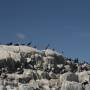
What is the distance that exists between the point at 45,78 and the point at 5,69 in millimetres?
5840

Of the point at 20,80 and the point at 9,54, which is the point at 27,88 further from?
the point at 9,54

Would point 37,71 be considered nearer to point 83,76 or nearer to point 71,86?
point 83,76

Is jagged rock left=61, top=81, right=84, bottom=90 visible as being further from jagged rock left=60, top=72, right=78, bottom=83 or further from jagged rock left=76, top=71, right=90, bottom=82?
jagged rock left=76, top=71, right=90, bottom=82

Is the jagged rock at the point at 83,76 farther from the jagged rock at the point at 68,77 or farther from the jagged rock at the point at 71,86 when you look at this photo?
the jagged rock at the point at 71,86

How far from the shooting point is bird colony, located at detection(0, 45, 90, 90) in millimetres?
61906

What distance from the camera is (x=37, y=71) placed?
69.3 meters

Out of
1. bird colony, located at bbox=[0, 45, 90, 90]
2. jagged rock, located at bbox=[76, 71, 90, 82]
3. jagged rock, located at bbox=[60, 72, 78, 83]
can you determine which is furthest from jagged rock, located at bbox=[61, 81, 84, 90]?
jagged rock, located at bbox=[76, 71, 90, 82]

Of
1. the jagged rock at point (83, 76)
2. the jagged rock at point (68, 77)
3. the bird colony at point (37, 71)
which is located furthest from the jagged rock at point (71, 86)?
the jagged rock at point (83, 76)

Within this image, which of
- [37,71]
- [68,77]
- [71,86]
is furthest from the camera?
[37,71]

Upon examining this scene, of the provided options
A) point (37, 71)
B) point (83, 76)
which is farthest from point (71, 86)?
point (37, 71)

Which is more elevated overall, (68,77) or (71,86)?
(68,77)

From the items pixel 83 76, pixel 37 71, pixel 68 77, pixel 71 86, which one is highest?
pixel 37 71

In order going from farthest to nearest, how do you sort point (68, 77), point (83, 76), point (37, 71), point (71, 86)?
point (83, 76), point (37, 71), point (68, 77), point (71, 86)

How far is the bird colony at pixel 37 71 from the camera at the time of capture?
2437 inches
